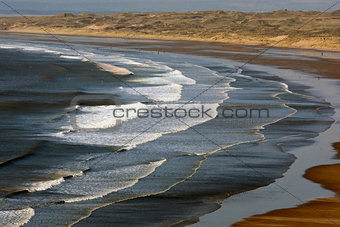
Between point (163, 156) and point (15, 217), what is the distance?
4.47m

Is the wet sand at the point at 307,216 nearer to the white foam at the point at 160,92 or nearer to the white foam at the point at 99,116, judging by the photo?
the white foam at the point at 99,116

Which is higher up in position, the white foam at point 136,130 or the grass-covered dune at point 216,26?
the grass-covered dune at point 216,26

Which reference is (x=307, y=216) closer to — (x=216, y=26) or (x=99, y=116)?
(x=99, y=116)

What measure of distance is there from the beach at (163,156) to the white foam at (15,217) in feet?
0.13

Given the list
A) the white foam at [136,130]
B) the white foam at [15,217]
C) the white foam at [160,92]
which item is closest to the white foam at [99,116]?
the white foam at [136,130]

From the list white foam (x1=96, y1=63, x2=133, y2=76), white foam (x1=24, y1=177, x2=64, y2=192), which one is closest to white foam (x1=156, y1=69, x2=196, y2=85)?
white foam (x1=96, y1=63, x2=133, y2=76)

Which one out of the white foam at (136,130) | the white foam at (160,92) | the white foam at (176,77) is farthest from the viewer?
the white foam at (176,77)

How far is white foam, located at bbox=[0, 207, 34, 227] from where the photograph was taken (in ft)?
24.9

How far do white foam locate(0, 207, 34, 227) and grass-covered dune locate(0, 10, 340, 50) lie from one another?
5021cm

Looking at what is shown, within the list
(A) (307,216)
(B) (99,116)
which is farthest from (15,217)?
(B) (99,116)

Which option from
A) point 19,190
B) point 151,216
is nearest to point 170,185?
point 151,216

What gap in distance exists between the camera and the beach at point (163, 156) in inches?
327

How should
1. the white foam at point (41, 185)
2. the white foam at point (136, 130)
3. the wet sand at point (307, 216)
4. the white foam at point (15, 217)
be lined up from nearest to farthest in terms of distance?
the white foam at point (15, 217) → the wet sand at point (307, 216) → the white foam at point (41, 185) → the white foam at point (136, 130)

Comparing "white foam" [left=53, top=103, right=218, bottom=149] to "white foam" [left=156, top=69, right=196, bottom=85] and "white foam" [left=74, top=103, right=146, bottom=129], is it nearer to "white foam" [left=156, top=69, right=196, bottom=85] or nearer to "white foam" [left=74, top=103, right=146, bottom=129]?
"white foam" [left=74, top=103, right=146, bottom=129]
